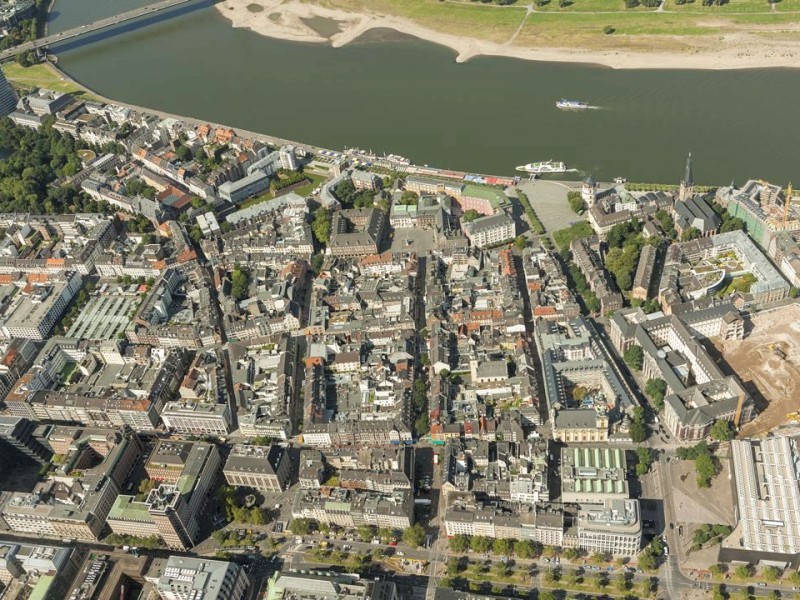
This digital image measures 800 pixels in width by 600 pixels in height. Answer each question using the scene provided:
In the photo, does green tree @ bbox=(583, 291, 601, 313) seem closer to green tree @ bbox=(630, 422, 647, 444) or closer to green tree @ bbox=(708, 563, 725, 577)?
green tree @ bbox=(630, 422, 647, 444)

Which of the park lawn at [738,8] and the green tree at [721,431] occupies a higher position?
the park lawn at [738,8]

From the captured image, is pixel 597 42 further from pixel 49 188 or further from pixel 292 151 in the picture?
pixel 49 188

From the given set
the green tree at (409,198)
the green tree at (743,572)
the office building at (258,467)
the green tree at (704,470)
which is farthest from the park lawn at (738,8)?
the office building at (258,467)

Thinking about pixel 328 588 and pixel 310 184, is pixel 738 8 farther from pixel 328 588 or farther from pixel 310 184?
pixel 328 588

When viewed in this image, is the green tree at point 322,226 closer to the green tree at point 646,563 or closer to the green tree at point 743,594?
the green tree at point 646,563

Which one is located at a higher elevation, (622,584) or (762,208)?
(762,208)

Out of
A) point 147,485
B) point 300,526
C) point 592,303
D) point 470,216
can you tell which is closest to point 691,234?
point 592,303
